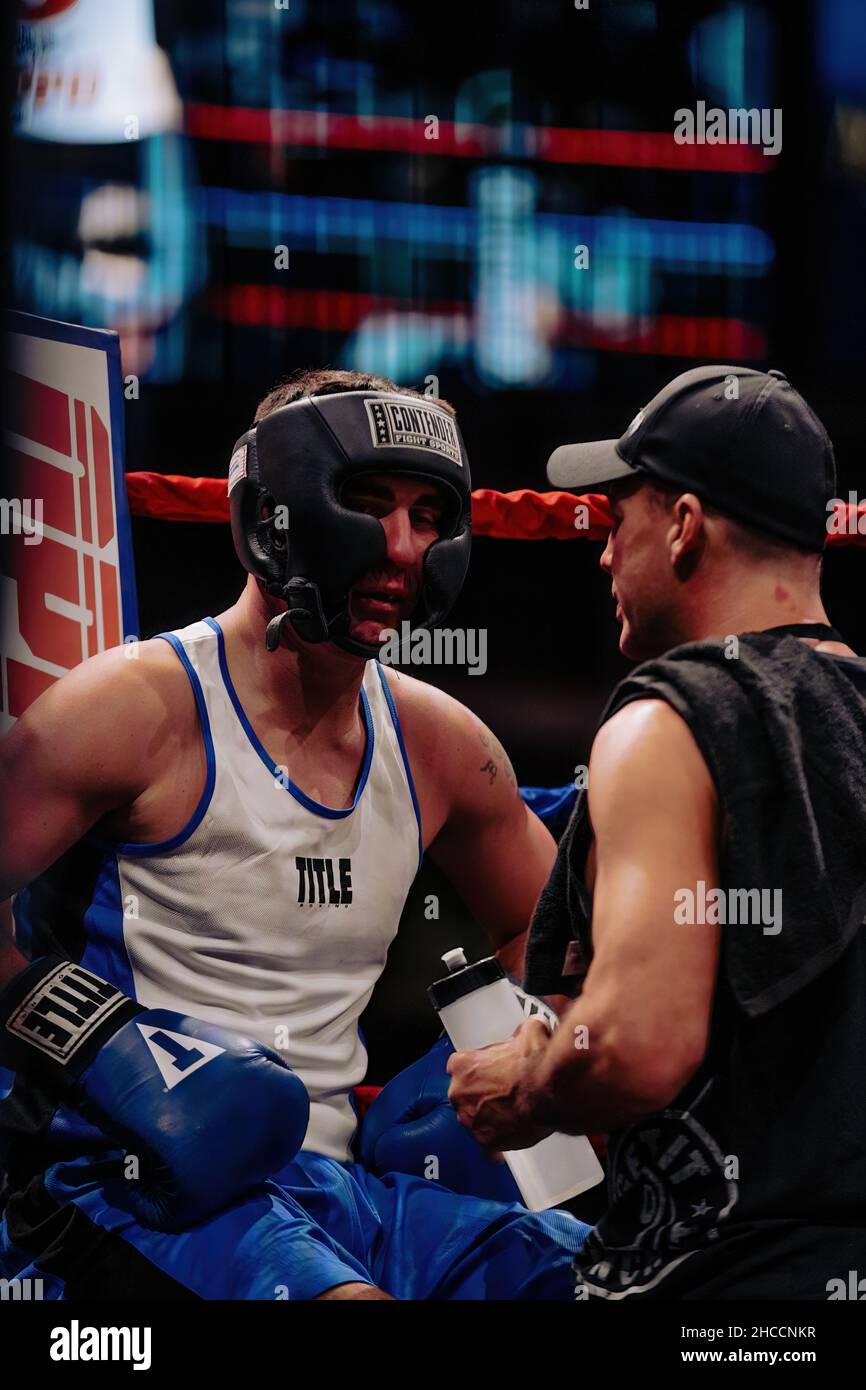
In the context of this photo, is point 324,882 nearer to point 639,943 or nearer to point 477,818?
point 477,818

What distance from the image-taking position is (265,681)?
1.80 meters

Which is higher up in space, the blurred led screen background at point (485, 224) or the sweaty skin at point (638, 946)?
the blurred led screen background at point (485, 224)

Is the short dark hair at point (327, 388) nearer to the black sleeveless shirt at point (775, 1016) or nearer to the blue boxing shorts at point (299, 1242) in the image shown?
the black sleeveless shirt at point (775, 1016)

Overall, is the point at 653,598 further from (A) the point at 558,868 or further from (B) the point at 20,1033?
(B) the point at 20,1033

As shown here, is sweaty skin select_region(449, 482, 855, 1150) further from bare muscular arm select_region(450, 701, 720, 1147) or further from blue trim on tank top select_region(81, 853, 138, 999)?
blue trim on tank top select_region(81, 853, 138, 999)

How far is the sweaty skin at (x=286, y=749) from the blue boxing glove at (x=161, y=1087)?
0.17 m

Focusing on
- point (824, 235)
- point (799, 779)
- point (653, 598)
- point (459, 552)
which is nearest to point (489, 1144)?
point (799, 779)

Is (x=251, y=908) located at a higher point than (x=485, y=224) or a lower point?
lower

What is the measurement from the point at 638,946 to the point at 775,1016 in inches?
8.2

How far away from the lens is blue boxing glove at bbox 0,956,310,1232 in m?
1.46

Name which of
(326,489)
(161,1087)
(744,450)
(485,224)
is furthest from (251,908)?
(485,224)

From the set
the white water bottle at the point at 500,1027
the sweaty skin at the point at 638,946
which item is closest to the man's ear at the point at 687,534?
the sweaty skin at the point at 638,946

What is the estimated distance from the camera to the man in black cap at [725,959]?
1214mm

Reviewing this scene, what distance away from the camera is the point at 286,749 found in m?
1.78
